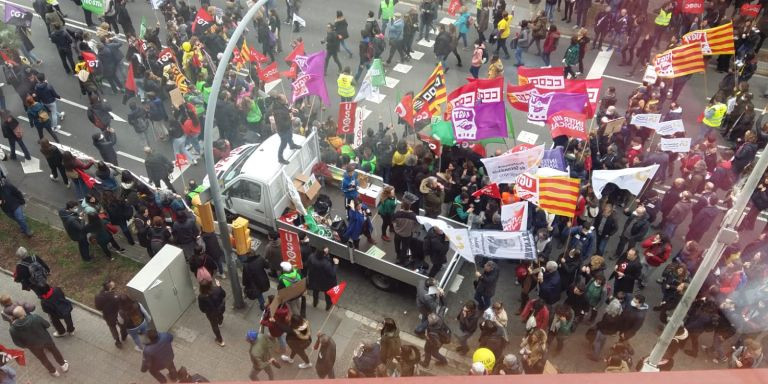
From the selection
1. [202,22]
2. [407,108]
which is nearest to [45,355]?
[407,108]

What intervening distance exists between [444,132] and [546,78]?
236 centimetres

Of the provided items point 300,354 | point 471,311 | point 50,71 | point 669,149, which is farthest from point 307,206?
point 50,71

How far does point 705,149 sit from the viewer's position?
44.2ft

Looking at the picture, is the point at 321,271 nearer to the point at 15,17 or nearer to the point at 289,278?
the point at 289,278

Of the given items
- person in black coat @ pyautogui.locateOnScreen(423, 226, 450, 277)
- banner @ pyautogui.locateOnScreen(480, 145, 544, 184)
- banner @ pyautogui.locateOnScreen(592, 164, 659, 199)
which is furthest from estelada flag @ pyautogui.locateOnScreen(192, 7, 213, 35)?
banner @ pyautogui.locateOnScreen(592, 164, 659, 199)

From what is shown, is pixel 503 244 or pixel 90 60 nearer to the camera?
pixel 503 244

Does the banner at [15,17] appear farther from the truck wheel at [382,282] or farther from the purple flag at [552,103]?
the purple flag at [552,103]

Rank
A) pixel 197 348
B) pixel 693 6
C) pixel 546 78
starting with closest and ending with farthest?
1. pixel 197 348
2. pixel 546 78
3. pixel 693 6

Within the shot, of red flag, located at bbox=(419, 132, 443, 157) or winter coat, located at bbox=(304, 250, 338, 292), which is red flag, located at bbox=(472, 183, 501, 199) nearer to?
red flag, located at bbox=(419, 132, 443, 157)

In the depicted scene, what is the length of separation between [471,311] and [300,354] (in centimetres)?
291

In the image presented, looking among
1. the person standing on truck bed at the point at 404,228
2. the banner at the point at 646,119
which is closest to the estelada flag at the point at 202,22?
the person standing on truck bed at the point at 404,228

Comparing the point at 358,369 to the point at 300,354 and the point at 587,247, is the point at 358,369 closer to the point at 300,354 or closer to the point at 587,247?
the point at 300,354

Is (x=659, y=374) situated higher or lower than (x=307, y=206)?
higher

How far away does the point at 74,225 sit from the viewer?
1130 cm
